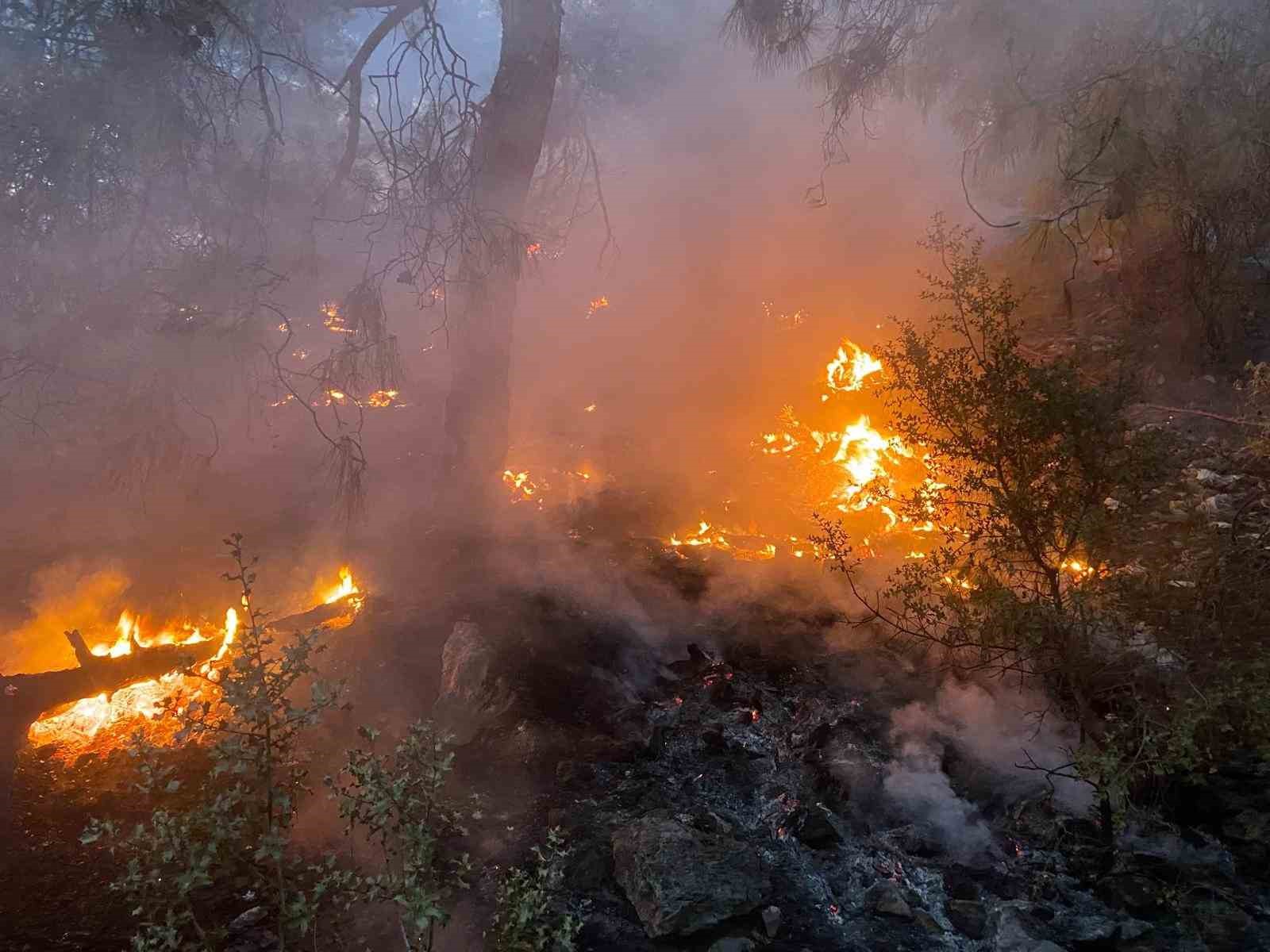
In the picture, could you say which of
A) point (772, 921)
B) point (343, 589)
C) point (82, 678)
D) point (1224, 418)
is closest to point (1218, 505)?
point (1224, 418)

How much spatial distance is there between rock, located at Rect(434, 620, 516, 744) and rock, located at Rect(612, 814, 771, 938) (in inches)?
48.5

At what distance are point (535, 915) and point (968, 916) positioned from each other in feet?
5.62

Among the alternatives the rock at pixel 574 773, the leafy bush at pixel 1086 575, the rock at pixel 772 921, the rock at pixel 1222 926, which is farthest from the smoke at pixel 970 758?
the rock at pixel 574 773

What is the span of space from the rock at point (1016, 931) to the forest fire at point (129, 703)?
334 centimetres

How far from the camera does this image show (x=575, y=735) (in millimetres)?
3953

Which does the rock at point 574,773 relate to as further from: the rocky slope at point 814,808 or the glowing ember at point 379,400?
the glowing ember at point 379,400

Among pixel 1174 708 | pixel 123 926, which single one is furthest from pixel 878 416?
pixel 123 926

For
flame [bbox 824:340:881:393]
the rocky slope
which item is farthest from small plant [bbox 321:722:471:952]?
flame [bbox 824:340:881:393]

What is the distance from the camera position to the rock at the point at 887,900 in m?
2.82

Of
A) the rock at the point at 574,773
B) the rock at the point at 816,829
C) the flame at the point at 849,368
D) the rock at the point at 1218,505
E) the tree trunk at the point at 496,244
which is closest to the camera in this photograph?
the rock at the point at 816,829

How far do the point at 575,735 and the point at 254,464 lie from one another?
19.7 feet

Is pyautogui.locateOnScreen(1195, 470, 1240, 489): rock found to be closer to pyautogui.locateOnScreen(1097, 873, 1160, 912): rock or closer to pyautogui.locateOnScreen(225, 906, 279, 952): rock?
pyautogui.locateOnScreen(1097, 873, 1160, 912): rock

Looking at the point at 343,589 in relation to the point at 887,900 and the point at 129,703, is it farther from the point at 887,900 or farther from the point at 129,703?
the point at 887,900

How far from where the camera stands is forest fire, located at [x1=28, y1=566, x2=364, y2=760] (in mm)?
4086
